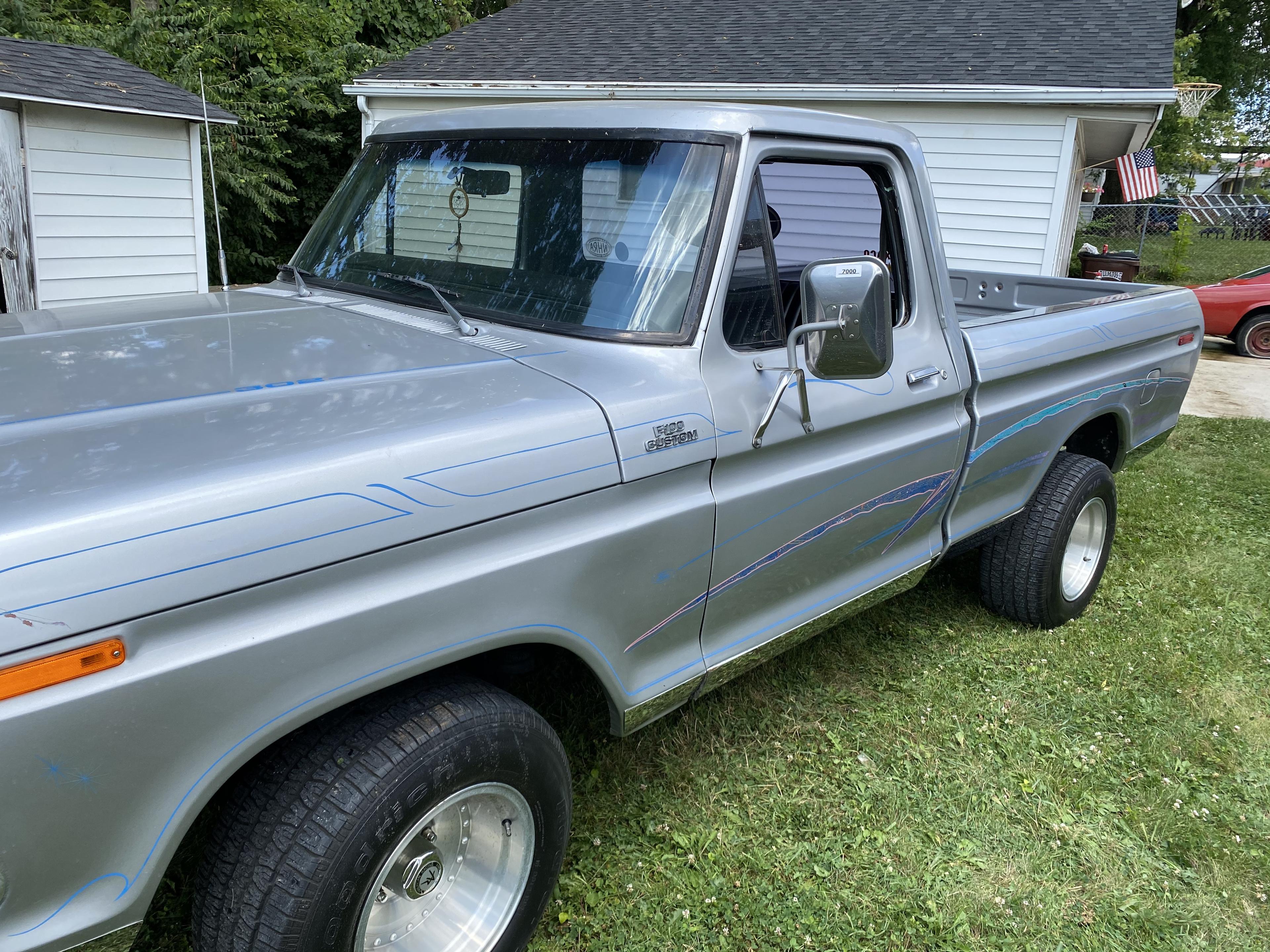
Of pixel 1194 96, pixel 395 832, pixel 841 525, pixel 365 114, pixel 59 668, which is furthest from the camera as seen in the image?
pixel 1194 96

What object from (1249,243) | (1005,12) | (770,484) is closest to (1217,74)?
(1249,243)

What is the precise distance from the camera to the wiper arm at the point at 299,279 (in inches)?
124

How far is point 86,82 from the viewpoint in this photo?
8.27m

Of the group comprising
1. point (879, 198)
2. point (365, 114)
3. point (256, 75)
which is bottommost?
point (879, 198)

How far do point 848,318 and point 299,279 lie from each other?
189 centimetres

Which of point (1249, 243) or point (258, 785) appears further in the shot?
point (1249, 243)

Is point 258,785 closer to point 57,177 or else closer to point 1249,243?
point 57,177

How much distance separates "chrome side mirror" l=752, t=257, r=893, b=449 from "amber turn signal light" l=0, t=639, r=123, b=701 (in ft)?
5.59

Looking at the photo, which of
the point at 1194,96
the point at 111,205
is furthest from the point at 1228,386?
the point at 111,205

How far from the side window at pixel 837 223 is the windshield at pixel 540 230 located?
51cm

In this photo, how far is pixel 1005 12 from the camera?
38.0 ft

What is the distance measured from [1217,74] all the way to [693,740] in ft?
113

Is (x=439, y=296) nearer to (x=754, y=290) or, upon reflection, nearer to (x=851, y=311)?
(x=754, y=290)

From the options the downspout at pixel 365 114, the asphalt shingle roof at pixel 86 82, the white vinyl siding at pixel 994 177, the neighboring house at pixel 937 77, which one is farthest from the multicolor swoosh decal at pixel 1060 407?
the downspout at pixel 365 114
